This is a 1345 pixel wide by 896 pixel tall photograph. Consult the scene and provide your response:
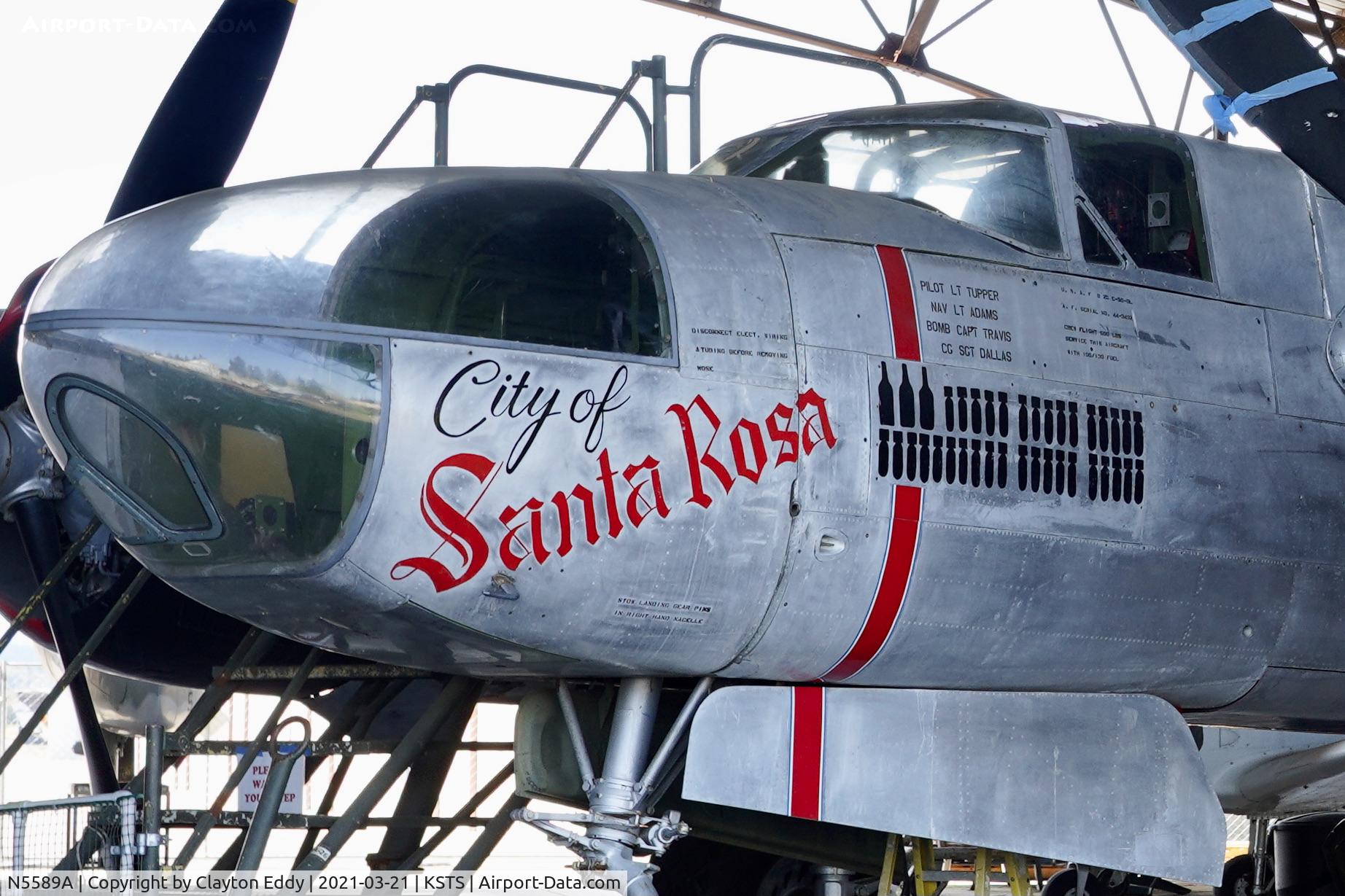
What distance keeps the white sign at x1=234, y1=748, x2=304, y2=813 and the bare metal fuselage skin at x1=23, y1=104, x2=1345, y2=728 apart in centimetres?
187

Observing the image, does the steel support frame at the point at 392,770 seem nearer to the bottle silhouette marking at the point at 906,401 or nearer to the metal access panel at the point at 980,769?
the metal access panel at the point at 980,769

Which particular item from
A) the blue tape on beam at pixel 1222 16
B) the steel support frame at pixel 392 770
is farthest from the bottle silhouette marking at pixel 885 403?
the steel support frame at pixel 392 770

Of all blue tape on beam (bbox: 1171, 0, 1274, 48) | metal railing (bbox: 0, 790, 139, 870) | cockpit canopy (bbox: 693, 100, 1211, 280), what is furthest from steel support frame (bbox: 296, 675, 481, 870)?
blue tape on beam (bbox: 1171, 0, 1274, 48)

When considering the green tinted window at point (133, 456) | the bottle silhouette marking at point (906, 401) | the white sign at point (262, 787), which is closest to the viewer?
the green tinted window at point (133, 456)

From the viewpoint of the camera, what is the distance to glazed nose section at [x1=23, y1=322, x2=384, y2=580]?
413cm

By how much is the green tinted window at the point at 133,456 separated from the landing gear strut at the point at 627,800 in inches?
51.5

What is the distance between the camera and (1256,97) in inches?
214

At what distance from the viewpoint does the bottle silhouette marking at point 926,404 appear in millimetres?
4750

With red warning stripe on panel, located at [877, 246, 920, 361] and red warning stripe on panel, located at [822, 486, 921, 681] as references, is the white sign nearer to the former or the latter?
red warning stripe on panel, located at [822, 486, 921, 681]

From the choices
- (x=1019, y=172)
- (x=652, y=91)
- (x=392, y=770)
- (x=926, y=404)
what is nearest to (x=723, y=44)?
(x=652, y=91)

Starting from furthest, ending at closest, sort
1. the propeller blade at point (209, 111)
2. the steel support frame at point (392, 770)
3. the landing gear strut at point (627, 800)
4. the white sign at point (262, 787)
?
the propeller blade at point (209, 111)
the white sign at point (262, 787)
the steel support frame at point (392, 770)
the landing gear strut at point (627, 800)

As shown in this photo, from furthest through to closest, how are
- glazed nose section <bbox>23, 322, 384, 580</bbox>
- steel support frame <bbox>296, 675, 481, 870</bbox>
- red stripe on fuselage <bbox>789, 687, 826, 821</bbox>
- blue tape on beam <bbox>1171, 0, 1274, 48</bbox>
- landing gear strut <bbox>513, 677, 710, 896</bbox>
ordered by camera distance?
steel support frame <bbox>296, 675, 481, 870</bbox> < blue tape on beam <bbox>1171, 0, 1274, 48</bbox> < red stripe on fuselage <bbox>789, 687, 826, 821</bbox> < landing gear strut <bbox>513, 677, 710, 896</bbox> < glazed nose section <bbox>23, 322, 384, 580</bbox>

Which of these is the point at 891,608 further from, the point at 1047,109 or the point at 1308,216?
the point at 1308,216

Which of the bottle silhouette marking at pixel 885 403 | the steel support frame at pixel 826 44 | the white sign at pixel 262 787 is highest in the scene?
the steel support frame at pixel 826 44
